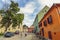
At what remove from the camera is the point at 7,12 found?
143ft

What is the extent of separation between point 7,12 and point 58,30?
31098 mm

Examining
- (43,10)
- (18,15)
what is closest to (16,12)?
(18,15)

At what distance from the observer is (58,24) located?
50.8 ft

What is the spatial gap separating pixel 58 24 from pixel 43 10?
28.9 meters

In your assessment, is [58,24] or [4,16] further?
[4,16]

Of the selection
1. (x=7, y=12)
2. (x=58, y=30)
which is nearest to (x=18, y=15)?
(x=7, y=12)

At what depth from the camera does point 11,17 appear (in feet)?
141

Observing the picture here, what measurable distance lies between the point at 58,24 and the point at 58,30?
871 mm

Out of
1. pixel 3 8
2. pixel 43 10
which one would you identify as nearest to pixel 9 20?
pixel 3 8

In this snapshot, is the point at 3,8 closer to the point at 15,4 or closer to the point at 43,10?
the point at 15,4

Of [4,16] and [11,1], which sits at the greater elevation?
[11,1]

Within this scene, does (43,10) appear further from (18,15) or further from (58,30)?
(58,30)

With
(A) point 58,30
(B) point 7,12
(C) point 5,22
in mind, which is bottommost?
(A) point 58,30

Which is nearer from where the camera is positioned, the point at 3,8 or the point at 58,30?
the point at 58,30
